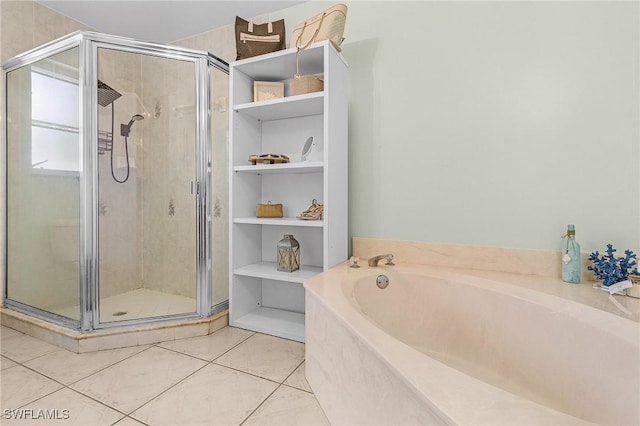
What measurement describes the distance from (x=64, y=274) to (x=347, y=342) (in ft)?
6.36

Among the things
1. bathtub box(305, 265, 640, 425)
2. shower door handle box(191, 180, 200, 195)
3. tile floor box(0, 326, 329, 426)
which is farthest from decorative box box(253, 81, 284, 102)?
tile floor box(0, 326, 329, 426)

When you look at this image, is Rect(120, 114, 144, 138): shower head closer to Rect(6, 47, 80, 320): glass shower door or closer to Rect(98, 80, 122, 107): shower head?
Rect(98, 80, 122, 107): shower head

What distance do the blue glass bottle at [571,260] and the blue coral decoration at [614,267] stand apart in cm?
8

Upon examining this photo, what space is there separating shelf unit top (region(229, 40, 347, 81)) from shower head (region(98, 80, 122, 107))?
0.77 metres

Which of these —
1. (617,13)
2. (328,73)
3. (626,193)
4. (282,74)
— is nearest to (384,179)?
(328,73)

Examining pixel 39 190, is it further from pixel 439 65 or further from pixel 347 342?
pixel 439 65

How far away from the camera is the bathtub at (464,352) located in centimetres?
66

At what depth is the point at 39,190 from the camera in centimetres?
211

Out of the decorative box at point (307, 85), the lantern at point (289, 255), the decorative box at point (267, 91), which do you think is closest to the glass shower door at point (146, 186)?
the decorative box at point (267, 91)

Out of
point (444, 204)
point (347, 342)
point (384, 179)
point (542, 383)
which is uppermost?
point (384, 179)

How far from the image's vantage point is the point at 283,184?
223 cm

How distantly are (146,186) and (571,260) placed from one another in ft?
8.86

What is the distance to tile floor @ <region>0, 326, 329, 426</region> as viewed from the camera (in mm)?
1202

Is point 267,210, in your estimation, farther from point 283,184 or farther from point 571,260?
point 571,260
